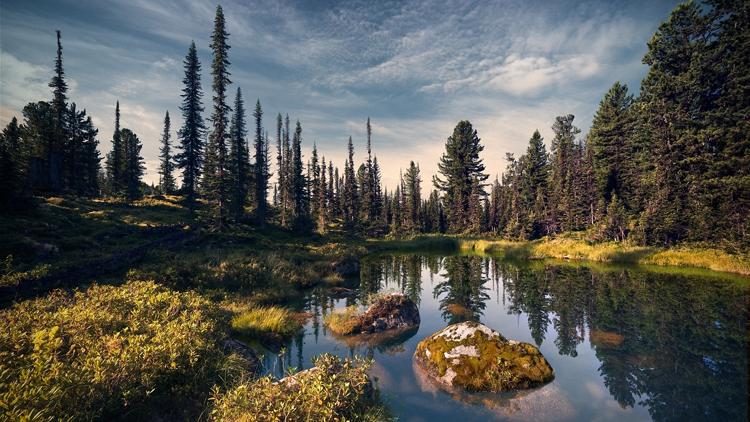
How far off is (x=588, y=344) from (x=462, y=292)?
381 inches

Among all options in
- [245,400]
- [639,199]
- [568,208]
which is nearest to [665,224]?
[639,199]

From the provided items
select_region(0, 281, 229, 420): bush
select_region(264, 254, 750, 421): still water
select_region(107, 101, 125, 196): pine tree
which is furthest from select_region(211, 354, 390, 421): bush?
select_region(107, 101, 125, 196): pine tree

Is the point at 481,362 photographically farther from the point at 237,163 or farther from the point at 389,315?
the point at 237,163

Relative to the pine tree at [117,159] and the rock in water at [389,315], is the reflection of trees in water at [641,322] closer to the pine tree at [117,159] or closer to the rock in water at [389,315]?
the rock in water at [389,315]

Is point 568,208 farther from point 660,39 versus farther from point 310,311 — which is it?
point 310,311

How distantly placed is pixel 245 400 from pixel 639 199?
A: 55978mm

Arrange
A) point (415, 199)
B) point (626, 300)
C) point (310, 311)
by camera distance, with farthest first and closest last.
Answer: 1. point (415, 199)
2. point (626, 300)
3. point (310, 311)

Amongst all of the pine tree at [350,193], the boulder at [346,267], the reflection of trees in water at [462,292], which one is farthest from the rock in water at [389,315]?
the pine tree at [350,193]

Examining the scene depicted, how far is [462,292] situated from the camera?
72.8 feet

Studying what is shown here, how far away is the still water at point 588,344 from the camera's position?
8.53m

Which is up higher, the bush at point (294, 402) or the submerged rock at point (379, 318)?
the bush at point (294, 402)

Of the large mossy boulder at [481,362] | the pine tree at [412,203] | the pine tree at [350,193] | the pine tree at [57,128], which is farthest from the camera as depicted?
the pine tree at [412,203]

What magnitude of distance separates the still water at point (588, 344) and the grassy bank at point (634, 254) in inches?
158

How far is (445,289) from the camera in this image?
23391 millimetres
